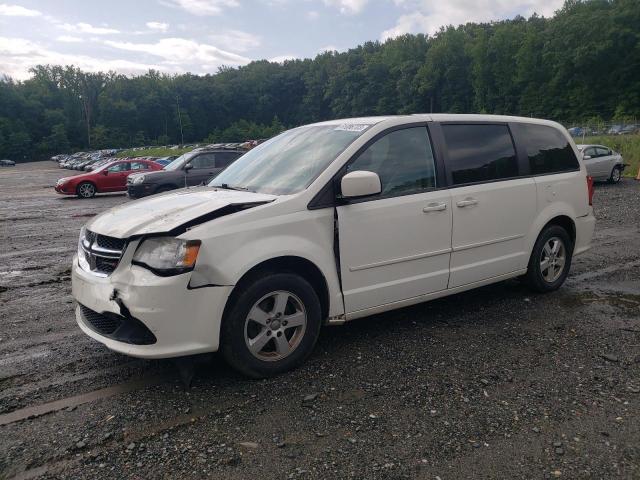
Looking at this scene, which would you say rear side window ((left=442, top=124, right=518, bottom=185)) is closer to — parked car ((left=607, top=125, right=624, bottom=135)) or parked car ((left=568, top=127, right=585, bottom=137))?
parked car ((left=607, top=125, right=624, bottom=135))

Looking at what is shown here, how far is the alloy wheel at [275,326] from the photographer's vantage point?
362 cm

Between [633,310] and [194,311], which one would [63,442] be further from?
[633,310]

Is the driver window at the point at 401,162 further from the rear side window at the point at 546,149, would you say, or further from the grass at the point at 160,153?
the grass at the point at 160,153

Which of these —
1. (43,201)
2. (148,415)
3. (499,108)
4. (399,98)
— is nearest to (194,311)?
(148,415)

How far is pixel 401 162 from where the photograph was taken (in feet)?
14.5

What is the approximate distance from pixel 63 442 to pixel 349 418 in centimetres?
165

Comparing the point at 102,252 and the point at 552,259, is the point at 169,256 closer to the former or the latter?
the point at 102,252

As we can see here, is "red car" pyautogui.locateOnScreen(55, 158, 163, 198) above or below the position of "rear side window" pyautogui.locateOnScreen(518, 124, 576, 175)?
below

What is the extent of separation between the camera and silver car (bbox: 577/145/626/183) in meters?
19.1

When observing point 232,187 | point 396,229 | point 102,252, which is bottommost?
point 396,229

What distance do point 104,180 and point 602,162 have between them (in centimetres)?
1942

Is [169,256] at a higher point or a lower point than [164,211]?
lower

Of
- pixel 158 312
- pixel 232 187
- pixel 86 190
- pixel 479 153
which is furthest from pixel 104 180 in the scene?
pixel 158 312

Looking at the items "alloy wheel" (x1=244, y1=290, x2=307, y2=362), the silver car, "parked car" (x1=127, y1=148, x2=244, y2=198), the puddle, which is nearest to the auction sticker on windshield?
"alloy wheel" (x1=244, y1=290, x2=307, y2=362)
